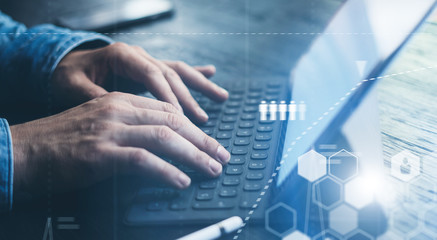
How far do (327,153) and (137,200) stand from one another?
0.23m

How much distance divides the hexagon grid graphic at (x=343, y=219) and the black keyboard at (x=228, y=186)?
71 mm

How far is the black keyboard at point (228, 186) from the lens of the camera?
0.41 m

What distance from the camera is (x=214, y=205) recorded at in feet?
1.37

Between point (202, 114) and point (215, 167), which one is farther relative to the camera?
point (202, 114)

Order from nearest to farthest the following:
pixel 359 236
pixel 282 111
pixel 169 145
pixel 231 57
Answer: pixel 359 236, pixel 169 145, pixel 282 111, pixel 231 57

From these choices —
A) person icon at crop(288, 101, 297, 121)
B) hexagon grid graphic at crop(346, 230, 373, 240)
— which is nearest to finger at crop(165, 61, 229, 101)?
person icon at crop(288, 101, 297, 121)

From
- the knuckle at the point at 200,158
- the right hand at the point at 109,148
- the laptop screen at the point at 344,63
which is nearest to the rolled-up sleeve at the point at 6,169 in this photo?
the right hand at the point at 109,148

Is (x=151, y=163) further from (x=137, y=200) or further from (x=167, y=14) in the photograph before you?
(x=167, y=14)

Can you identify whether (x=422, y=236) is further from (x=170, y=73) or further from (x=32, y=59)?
(x=32, y=59)

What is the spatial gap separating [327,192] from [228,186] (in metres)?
0.11

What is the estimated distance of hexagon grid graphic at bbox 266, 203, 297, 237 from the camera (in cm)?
39

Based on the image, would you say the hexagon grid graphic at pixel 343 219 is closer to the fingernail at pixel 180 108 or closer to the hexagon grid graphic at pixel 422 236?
the hexagon grid graphic at pixel 422 236

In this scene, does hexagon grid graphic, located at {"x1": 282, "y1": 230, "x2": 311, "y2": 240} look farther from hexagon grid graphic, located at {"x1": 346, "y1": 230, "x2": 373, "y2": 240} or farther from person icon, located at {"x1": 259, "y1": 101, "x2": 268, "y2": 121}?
person icon, located at {"x1": 259, "y1": 101, "x2": 268, "y2": 121}

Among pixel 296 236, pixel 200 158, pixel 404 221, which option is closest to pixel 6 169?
pixel 200 158
